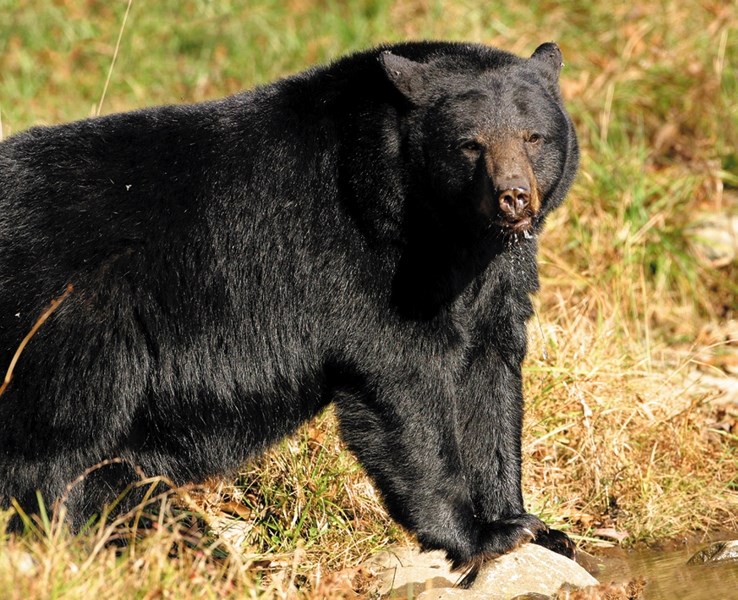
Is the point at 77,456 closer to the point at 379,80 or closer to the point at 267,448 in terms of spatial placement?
the point at 267,448

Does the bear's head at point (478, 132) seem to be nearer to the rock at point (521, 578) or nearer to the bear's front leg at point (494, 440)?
the bear's front leg at point (494, 440)

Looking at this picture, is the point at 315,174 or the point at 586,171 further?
the point at 586,171

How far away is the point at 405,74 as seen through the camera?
452cm

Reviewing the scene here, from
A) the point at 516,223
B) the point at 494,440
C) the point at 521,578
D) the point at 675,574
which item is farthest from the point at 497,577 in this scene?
the point at 516,223

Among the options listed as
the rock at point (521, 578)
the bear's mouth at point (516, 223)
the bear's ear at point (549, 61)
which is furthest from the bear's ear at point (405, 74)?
the rock at point (521, 578)

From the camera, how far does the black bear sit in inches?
173

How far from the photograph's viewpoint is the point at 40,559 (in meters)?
3.59

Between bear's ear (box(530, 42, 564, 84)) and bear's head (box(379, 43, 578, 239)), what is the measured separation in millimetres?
101

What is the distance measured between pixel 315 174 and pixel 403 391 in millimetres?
905

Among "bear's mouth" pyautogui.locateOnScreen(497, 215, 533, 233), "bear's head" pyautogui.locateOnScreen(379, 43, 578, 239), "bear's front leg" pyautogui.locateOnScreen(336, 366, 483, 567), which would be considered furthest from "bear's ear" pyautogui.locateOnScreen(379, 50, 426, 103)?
"bear's front leg" pyautogui.locateOnScreen(336, 366, 483, 567)

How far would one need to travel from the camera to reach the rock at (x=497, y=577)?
Answer: 4660mm

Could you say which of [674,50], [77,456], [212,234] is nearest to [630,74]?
[674,50]

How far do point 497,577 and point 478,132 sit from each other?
1.75 meters

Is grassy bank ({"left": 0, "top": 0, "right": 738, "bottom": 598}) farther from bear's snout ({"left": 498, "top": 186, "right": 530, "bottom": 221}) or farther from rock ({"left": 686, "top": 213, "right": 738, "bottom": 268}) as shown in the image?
bear's snout ({"left": 498, "top": 186, "right": 530, "bottom": 221})
